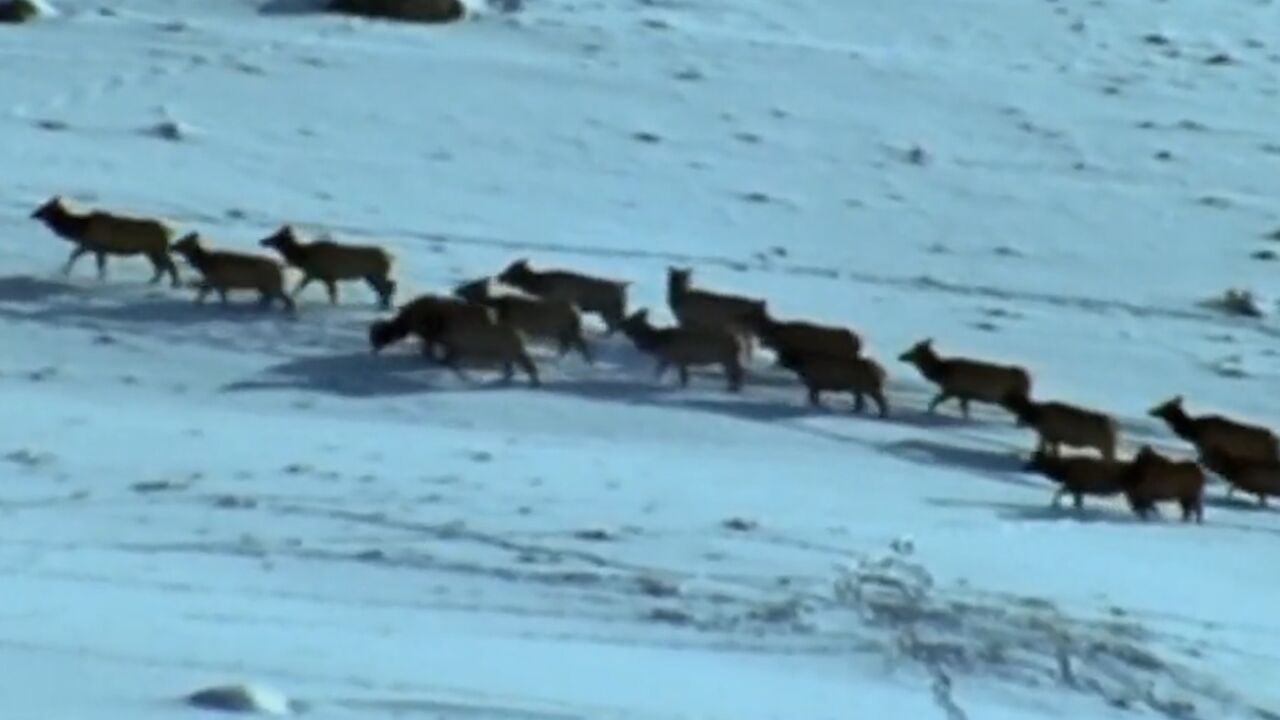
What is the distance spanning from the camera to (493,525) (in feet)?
39.4

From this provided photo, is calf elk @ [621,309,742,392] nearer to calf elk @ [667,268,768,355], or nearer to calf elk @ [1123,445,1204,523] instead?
calf elk @ [667,268,768,355]

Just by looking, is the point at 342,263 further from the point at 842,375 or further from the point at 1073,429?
the point at 1073,429

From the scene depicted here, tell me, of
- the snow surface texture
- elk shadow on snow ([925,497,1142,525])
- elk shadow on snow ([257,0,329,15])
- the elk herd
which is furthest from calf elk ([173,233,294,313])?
elk shadow on snow ([257,0,329,15])

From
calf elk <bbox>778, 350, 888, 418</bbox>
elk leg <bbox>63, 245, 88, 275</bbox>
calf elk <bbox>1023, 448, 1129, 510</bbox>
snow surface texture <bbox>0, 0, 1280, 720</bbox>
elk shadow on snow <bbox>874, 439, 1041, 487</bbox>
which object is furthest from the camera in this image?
elk leg <bbox>63, 245, 88, 275</bbox>

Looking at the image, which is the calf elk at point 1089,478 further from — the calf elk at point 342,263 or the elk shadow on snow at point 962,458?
the calf elk at point 342,263

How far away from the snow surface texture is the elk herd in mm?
162

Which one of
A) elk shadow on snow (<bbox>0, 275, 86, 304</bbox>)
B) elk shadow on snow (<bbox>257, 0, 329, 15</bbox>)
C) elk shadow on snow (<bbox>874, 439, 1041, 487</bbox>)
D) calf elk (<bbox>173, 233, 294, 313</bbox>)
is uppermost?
elk shadow on snow (<bbox>257, 0, 329, 15</bbox>)

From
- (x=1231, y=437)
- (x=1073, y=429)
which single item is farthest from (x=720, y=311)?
Answer: (x=1231, y=437)

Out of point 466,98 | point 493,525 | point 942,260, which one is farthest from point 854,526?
point 466,98

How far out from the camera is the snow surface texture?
10289 millimetres

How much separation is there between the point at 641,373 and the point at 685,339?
41 cm

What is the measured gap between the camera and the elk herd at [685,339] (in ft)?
46.9

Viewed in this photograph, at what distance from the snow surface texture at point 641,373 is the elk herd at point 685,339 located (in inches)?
6.4

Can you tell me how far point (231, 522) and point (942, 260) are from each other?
7.70 m
